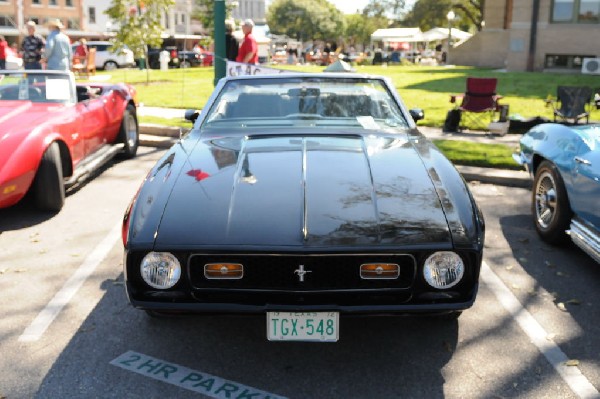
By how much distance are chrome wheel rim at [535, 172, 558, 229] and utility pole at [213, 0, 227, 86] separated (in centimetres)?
682

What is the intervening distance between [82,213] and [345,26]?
114 metres

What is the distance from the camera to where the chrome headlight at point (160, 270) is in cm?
300

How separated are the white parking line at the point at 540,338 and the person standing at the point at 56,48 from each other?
373 inches

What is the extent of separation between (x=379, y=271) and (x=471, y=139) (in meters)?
7.54

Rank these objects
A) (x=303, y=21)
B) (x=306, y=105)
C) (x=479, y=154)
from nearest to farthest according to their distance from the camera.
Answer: (x=306, y=105)
(x=479, y=154)
(x=303, y=21)

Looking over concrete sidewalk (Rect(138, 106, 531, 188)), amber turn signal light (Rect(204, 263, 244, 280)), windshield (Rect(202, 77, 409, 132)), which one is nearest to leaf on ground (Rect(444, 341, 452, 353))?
amber turn signal light (Rect(204, 263, 244, 280))

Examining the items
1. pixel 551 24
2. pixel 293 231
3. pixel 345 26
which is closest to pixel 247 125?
pixel 293 231

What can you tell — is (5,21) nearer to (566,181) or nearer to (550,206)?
(550,206)

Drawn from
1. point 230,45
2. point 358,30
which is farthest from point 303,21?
point 230,45

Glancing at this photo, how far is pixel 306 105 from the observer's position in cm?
484

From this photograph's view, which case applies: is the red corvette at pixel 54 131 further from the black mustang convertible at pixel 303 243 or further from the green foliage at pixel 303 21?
the green foliage at pixel 303 21

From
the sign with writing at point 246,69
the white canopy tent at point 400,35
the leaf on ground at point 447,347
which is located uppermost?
the white canopy tent at point 400,35

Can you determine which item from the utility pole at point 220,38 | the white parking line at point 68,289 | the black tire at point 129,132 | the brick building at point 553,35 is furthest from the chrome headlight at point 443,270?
the brick building at point 553,35

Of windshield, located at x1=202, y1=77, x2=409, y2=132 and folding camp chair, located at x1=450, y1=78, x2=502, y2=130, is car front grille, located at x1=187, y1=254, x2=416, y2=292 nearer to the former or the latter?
windshield, located at x1=202, y1=77, x2=409, y2=132
